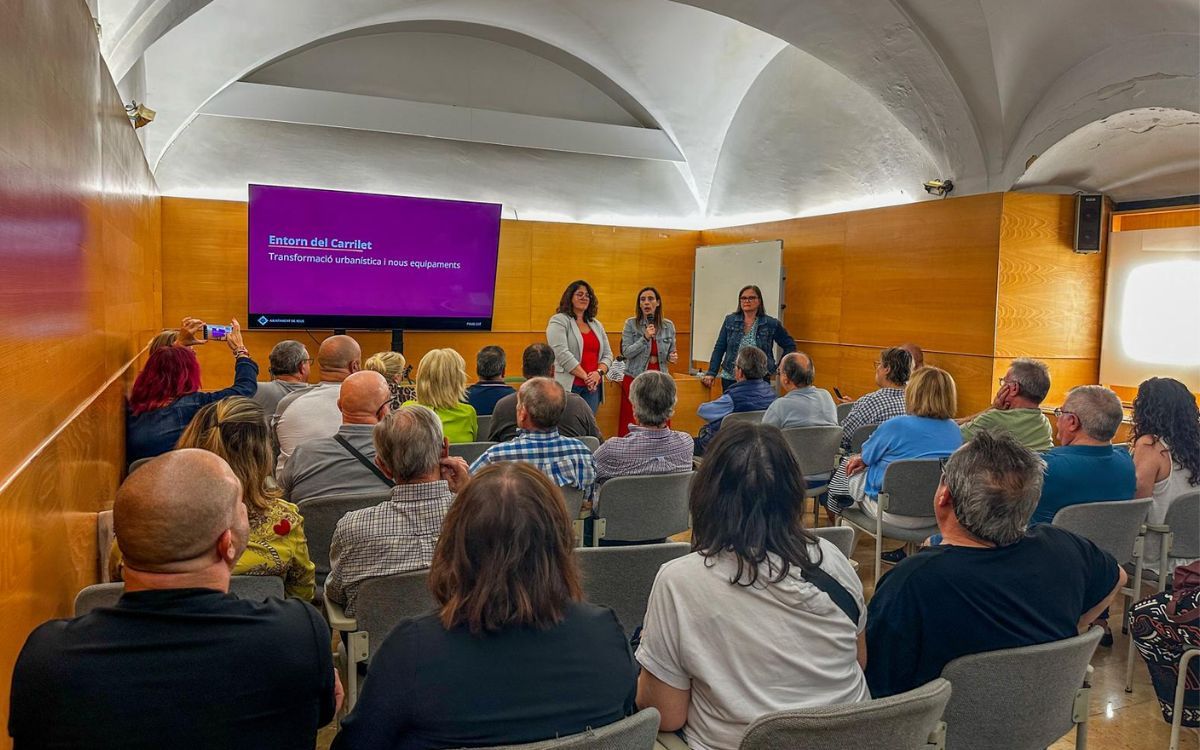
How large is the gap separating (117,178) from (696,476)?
338 centimetres

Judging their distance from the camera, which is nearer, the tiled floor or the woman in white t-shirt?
the woman in white t-shirt

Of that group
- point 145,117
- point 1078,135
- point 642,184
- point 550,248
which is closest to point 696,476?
point 145,117

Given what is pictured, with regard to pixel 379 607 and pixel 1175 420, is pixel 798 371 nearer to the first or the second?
pixel 1175 420

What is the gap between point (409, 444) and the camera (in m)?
2.38

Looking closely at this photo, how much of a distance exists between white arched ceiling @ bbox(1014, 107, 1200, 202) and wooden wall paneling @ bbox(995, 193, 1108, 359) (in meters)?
0.20

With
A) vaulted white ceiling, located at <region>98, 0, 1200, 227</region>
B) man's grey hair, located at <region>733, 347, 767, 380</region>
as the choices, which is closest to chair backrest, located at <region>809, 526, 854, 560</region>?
man's grey hair, located at <region>733, 347, 767, 380</region>

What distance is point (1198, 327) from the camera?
225 inches

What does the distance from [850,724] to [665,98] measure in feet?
27.9

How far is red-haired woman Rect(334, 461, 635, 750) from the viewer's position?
1390 mm

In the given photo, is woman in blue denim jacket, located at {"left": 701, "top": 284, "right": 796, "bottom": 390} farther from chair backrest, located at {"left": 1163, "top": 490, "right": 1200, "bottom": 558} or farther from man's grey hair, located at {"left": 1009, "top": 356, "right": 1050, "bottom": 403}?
chair backrest, located at {"left": 1163, "top": 490, "right": 1200, "bottom": 558}

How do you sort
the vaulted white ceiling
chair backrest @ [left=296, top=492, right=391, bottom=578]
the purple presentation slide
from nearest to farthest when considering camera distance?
chair backrest @ [left=296, top=492, right=391, bottom=578], the vaulted white ceiling, the purple presentation slide

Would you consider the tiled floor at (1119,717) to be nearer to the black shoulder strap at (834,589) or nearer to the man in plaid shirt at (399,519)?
the man in plaid shirt at (399,519)

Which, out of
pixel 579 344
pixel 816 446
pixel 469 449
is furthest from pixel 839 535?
pixel 579 344

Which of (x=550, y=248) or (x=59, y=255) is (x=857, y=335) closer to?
(x=550, y=248)
